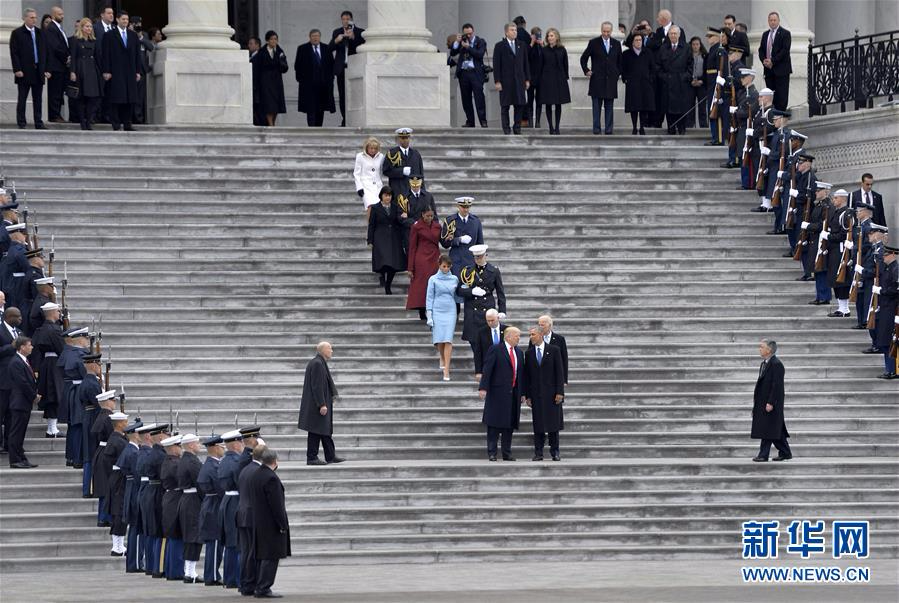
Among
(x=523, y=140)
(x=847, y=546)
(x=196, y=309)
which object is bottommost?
(x=847, y=546)

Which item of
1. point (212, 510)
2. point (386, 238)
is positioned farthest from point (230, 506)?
point (386, 238)

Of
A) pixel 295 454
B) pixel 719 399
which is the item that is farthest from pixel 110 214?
pixel 719 399

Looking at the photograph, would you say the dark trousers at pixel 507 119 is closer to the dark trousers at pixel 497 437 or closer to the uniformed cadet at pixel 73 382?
the dark trousers at pixel 497 437

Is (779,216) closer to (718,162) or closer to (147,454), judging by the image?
(718,162)

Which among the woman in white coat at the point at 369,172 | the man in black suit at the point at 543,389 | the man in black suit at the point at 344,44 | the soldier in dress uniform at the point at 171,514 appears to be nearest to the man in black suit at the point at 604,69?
the man in black suit at the point at 344,44

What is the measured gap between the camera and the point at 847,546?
72.1ft

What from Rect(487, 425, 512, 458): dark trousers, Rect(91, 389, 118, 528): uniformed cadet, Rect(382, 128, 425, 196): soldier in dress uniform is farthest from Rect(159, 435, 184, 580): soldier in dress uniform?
Rect(382, 128, 425, 196): soldier in dress uniform

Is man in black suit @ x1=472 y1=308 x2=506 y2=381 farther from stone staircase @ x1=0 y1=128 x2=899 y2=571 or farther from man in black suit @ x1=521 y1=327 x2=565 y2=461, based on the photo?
man in black suit @ x1=521 y1=327 x2=565 y2=461

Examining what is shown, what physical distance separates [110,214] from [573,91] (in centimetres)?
949

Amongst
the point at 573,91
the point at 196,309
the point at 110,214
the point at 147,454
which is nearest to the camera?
the point at 147,454

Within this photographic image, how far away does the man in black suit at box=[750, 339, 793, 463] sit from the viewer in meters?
23.2

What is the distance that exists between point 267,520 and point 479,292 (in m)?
6.64

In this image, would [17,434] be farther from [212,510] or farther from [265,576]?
[265,576]

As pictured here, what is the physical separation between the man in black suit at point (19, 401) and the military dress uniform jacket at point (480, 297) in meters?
5.25
